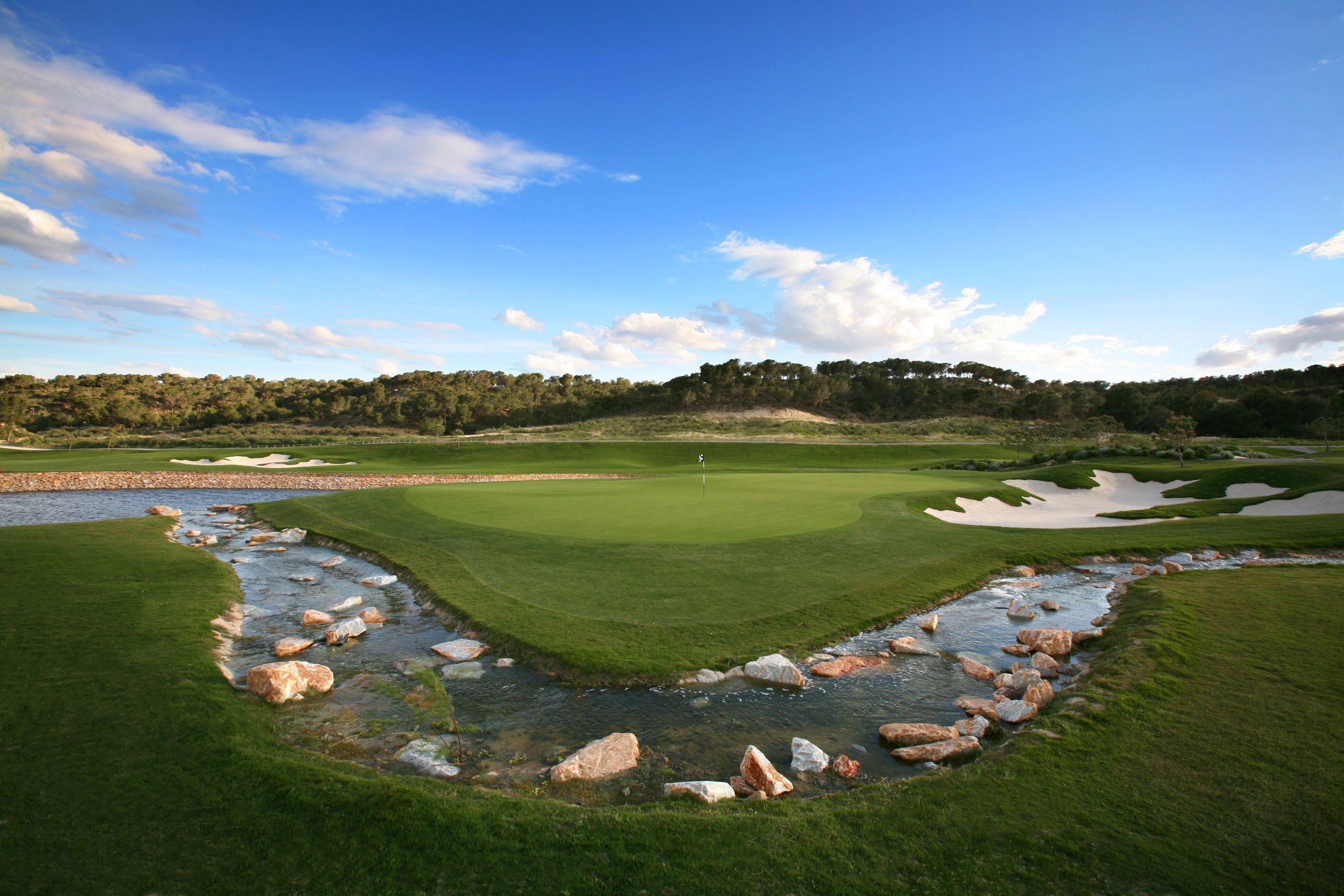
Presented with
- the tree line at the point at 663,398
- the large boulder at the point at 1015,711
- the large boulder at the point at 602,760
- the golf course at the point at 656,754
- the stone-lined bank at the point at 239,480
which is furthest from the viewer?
the tree line at the point at 663,398

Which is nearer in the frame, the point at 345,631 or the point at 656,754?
the point at 656,754

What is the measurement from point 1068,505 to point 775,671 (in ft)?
69.5

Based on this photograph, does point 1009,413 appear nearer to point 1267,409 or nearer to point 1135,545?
point 1267,409

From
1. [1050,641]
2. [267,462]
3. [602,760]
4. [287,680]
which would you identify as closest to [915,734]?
[602,760]

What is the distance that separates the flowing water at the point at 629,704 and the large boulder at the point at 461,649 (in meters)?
0.14

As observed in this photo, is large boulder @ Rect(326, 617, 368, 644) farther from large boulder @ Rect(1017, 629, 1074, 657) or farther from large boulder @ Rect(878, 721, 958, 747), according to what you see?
large boulder @ Rect(1017, 629, 1074, 657)

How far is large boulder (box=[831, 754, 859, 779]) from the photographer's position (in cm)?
579

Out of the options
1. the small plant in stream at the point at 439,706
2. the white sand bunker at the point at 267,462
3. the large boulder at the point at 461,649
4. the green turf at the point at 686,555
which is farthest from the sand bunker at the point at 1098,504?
the white sand bunker at the point at 267,462

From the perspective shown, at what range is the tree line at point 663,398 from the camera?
80812 mm

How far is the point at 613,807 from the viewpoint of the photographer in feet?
16.6

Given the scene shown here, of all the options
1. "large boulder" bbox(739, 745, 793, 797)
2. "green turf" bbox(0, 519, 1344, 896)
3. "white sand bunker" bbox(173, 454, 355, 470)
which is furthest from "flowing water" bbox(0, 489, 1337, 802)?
"white sand bunker" bbox(173, 454, 355, 470)

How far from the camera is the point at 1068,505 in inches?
912

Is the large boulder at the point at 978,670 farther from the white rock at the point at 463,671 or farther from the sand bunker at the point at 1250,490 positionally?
the sand bunker at the point at 1250,490

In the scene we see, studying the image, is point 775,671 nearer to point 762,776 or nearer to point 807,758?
point 807,758
